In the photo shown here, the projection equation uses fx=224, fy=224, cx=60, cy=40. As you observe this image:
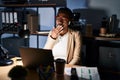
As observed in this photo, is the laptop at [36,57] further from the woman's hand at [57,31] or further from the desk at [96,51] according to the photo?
the desk at [96,51]

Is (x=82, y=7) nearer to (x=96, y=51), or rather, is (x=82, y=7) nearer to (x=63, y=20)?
(x=96, y=51)

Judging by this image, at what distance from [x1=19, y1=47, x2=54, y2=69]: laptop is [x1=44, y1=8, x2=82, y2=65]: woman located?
0.83 m

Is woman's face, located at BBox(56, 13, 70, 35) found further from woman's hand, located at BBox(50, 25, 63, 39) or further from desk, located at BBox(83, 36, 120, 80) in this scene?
desk, located at BBox(83, 36, 120, 80)

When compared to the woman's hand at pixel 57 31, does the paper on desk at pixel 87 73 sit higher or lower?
lower

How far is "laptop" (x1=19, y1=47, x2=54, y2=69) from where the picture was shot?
172 cm

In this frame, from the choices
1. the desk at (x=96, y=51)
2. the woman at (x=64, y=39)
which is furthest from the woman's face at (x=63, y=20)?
the desk at (x=96, y=51)

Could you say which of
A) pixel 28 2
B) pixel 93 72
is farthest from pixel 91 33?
pixel 93 72

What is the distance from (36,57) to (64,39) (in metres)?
0.96

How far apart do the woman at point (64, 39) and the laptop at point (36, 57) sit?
0.83 metres

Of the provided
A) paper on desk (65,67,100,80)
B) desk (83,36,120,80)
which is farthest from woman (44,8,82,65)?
paper on desk (65,67,100,80)

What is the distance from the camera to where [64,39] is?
2.70 metres

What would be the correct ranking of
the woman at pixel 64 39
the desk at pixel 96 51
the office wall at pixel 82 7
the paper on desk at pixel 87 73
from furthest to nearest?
1. the office wall at pixel 82 7
2. the desk at pixel 96 51
3. the woman at pixel 64 39
4. the paper on desk at pixel 87 73

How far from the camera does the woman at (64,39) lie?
8.67ft

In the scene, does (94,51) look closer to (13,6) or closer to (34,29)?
(34,29)
